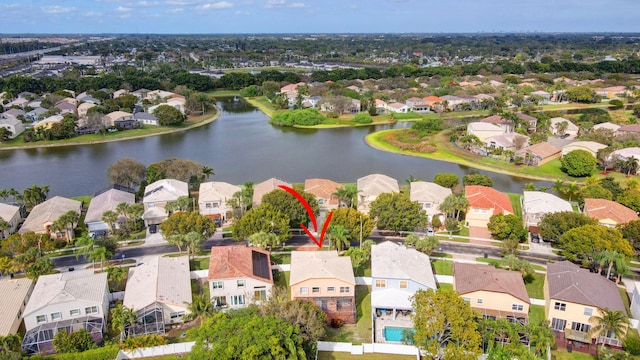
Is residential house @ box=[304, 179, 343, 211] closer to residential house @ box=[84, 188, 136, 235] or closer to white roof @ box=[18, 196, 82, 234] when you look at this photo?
residential house @ box=[84, 188, 136, 235]

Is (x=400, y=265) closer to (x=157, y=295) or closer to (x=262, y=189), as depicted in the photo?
(x=157, y=295)

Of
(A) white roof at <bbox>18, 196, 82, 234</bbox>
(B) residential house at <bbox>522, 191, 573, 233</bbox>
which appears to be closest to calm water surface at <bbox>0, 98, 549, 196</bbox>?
(A) white roof at <bbox>18, 196, 82, 234</bbox>

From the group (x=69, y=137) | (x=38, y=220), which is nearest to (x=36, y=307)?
(x=38, y=220)

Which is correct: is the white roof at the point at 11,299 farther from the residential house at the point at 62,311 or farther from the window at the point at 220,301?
the window at the point at 220,301

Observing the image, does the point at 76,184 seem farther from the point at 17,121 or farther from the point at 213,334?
the point at 213,334

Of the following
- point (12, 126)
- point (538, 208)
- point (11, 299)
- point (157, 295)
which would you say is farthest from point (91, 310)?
point (12, 126)

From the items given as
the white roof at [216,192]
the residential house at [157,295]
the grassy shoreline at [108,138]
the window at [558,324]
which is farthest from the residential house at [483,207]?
the grassy shoreline at [108,138]
